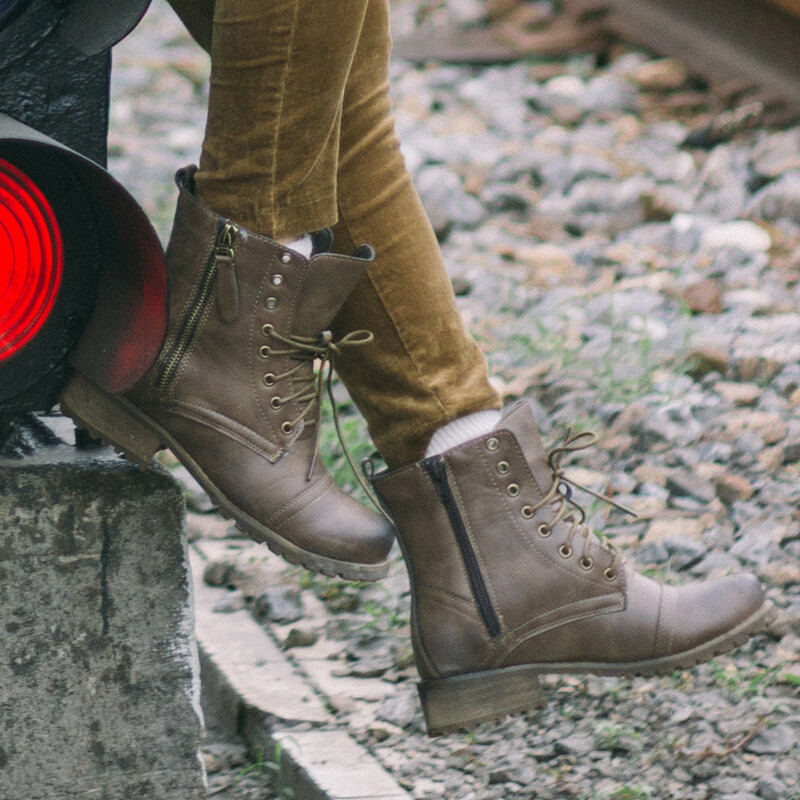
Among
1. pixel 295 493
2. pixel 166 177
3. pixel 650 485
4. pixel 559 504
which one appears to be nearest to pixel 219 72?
pixel 295 493

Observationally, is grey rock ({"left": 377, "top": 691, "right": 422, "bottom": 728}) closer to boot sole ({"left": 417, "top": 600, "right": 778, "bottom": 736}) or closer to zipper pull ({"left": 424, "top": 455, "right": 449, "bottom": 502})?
boot sole ({"left": 417, "top": 600, "right": 778, "bottom": 736})

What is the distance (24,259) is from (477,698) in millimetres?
934

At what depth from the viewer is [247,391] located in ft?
5.78

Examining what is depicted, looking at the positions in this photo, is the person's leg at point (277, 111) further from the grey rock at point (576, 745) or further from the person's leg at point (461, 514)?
the grey rock at point (576, 745)

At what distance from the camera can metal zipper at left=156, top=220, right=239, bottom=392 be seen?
168cm

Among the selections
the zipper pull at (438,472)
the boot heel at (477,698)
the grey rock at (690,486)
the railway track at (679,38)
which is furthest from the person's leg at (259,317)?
the railway track at (679,38)

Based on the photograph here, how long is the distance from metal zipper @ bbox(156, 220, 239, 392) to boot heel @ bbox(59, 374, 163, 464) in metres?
0.07

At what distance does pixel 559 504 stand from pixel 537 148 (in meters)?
3.37

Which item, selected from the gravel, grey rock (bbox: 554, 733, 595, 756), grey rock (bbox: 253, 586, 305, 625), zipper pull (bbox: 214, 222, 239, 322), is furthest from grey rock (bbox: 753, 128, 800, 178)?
zipper pull (bbox: 214, 222, 239, 322)

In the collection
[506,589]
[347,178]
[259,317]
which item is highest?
[347,178]

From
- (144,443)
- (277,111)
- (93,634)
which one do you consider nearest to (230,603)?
(93,634)

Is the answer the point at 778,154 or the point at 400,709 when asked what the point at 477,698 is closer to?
the point at 400,709

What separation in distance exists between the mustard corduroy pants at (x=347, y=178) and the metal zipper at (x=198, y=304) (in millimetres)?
30

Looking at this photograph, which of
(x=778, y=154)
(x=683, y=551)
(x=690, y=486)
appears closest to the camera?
(x=683, y=551)
